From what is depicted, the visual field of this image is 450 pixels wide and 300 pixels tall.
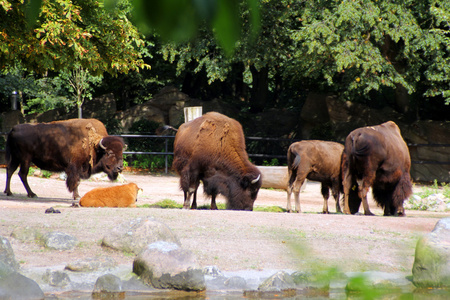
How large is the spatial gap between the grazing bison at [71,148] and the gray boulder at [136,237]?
448cm

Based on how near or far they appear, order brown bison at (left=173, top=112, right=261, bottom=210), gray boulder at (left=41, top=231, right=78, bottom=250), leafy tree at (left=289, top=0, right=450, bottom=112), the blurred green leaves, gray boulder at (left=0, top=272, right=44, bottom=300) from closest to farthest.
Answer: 1. the blurred green leaves
2. gray boulder at (left=0, top=272, right=44, bottom=300)
3. gray boulder at (left=41, top=231, right=78, bottom=250)
4. brown bison at (left=173, top=112, right=261, bottom=210)
5. leafy tree at (left=289, top=0, right=450, bottom=112)

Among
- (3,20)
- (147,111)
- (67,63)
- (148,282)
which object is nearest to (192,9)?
(148,282)

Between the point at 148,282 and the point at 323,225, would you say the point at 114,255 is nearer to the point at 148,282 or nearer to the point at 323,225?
the point at 148,282

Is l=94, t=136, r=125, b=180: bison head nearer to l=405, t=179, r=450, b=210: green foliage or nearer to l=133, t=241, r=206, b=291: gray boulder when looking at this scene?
l=133, t=241, r=206, b=291: gray boulder

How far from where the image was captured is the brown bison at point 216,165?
984 centimetres

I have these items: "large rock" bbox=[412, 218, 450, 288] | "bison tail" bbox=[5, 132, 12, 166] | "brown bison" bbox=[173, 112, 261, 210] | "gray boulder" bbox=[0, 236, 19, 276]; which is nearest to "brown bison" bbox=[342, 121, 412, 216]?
"brown bison" bbox=[173, 112, 261, 210]

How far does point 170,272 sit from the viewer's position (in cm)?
551

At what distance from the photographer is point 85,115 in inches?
931

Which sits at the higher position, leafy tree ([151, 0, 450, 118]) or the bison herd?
leafy tree ([151, 0, 450, 118])

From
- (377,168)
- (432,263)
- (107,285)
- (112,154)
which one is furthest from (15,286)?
(377,168)

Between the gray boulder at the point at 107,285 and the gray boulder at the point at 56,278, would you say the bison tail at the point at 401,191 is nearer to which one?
the gray boulder at the point at 107,285

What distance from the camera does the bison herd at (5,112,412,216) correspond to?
9.86m

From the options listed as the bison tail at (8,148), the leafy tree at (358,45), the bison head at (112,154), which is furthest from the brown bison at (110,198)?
the leafy tree at (358,45)

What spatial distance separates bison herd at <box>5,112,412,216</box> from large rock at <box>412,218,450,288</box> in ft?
14.1
